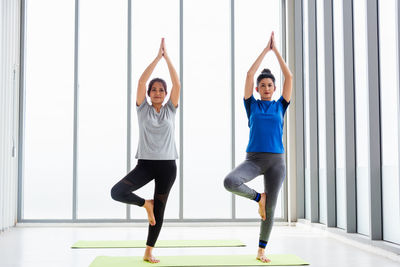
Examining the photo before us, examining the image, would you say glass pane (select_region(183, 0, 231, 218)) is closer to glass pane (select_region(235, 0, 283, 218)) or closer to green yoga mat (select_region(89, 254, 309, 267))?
glass pane (select_region(235, 0, 283, 218))

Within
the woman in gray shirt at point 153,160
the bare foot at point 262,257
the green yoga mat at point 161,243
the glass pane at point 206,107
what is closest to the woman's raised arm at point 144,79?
the woman in gray shirt at point 153,160

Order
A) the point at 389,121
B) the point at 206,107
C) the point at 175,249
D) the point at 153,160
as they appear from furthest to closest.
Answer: the point at 206,107
the point at 175,249
the point at 389,121
the point at 153,160

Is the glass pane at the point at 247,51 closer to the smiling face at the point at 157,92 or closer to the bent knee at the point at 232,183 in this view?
the smiling face at the point at 157,92

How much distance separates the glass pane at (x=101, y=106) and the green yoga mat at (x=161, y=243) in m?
1.65

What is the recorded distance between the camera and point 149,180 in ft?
13.0

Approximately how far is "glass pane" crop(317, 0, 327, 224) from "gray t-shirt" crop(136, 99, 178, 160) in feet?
8.83

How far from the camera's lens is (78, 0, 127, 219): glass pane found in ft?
22.4

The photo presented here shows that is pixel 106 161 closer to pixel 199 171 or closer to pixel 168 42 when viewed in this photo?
pixel 199 171

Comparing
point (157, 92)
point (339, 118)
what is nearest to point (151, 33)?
point (339, 118)

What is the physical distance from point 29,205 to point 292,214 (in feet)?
11.2

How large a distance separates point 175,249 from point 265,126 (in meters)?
1.58

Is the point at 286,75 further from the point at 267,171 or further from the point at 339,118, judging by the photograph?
the point at 339,118

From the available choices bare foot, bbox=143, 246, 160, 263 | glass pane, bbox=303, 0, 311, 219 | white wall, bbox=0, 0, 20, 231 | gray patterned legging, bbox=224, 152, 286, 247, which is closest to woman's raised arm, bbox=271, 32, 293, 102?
gray patterned legging, bbox=224, 152, 286, 247

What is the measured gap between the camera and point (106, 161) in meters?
6.86
